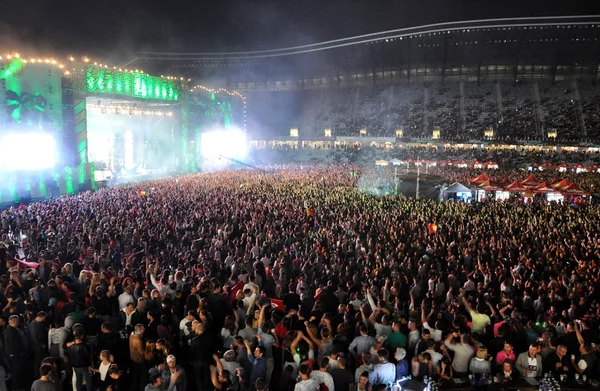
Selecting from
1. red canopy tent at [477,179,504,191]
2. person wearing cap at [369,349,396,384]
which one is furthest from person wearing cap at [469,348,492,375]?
red canopy tent at [477,179,504,191]

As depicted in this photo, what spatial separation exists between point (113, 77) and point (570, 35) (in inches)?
1571

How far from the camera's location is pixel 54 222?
43.8 ft

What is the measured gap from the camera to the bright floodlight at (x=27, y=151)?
22516 mm

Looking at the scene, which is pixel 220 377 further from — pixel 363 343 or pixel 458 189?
pixel 458 189

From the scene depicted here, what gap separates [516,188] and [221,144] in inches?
1041

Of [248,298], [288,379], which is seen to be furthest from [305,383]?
[248,298]

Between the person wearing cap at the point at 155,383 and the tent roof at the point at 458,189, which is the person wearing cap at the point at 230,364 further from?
the tent roof at the point at 458,189

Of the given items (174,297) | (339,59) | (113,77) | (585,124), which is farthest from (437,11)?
(174,297)

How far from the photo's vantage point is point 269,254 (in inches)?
441

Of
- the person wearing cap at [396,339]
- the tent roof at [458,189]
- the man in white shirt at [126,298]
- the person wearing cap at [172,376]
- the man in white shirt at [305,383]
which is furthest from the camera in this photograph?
the tent roof at [458,189]

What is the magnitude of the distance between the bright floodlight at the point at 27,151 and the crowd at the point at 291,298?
8283 mm

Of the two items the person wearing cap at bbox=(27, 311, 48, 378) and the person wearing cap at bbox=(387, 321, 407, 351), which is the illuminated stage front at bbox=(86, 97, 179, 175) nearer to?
the person wearing cap at bbox=(27, 311, 48, 378)

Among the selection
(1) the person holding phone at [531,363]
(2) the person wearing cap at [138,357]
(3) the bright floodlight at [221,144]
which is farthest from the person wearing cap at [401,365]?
(3) the bright floodlight at [221,144]

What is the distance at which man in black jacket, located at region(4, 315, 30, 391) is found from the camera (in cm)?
582
